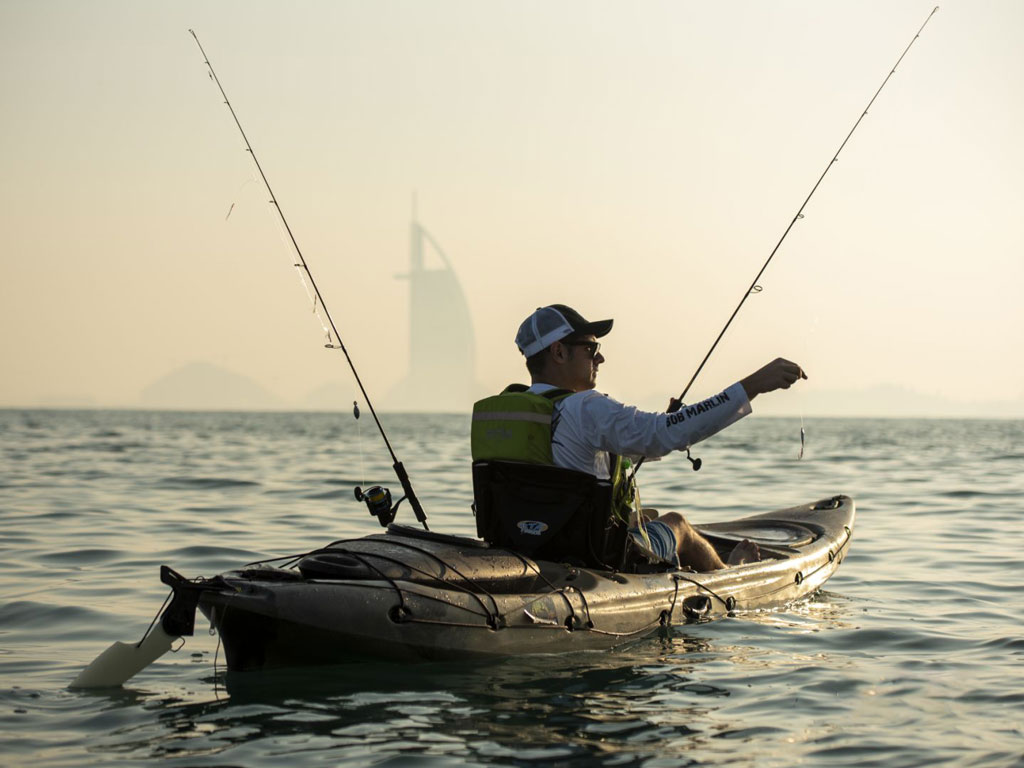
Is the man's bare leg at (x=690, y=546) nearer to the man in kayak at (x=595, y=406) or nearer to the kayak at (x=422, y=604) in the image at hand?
the kayak at (x=422, y=604)

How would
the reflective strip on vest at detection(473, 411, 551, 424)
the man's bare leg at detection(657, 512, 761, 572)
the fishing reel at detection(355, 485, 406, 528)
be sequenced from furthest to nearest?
the man's bare leg at detection(657, 512, 761, 572), the fishing reel at detection(355, 485, 406, 528), the reflective strip on vest at detection(473, 411, 551, 424)

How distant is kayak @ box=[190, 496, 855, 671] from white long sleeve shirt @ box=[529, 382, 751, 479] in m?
0.65

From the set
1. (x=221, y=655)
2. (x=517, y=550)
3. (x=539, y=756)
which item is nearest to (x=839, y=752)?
(x=539, y=756)

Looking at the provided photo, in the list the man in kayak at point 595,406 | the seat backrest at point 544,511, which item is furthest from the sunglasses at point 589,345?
the seat backrest at point 544,511

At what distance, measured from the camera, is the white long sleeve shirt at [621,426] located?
5891 millimetres

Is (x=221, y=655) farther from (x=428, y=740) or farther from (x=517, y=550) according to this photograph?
(x=428, y=740)

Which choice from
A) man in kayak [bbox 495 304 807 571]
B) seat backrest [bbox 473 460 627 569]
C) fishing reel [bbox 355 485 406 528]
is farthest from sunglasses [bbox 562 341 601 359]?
fishing reel [bbox 355 485 406 528]

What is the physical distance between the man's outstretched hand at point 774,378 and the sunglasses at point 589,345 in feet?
3.21

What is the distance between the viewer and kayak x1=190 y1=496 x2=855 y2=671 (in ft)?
18.7

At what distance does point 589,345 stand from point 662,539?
1778 mm

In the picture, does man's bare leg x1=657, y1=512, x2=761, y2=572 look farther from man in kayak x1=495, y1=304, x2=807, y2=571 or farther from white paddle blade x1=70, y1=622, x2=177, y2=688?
white paddle blade x1=70, y1=622, x2=177, y2=688

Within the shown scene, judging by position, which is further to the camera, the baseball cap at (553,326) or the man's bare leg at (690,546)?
the man's bare leg at (690,546)

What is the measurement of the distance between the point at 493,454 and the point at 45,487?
530 inches

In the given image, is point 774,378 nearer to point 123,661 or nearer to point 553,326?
point 553,326
